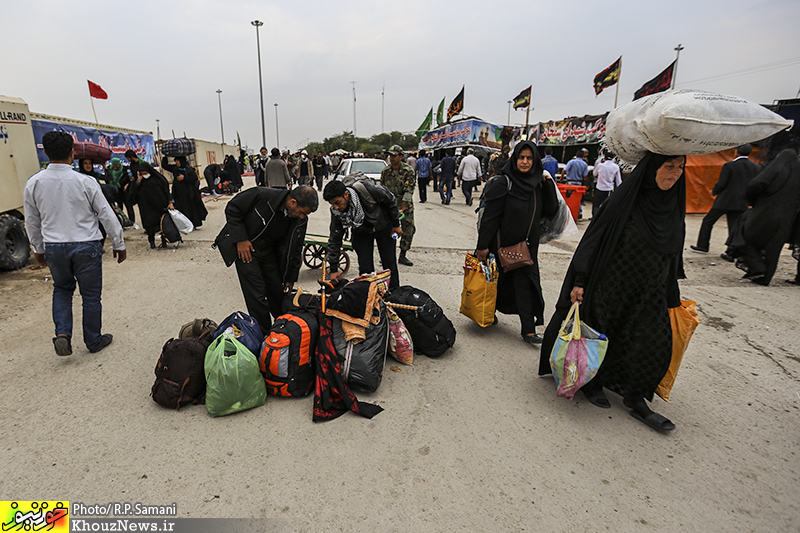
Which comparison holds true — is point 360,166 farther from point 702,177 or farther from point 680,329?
point 680,329

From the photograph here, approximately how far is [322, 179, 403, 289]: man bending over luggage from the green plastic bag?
1142 mm

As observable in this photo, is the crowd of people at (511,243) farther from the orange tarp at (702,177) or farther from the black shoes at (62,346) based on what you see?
the orange tarp at (702,177)

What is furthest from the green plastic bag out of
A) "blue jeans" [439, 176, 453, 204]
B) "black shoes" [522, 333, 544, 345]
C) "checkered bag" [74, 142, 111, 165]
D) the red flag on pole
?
the red flag on pole

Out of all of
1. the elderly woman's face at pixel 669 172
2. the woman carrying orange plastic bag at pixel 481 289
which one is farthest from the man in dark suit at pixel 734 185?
the elderly woman's face at pixel 669 172

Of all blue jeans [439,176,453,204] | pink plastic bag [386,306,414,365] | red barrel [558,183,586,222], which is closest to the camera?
pink plastic bag [386,306,414,365]

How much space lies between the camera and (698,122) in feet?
7.58

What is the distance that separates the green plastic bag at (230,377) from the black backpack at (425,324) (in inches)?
53.3

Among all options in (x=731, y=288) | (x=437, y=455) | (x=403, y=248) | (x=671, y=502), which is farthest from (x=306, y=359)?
(x=731, y=288)

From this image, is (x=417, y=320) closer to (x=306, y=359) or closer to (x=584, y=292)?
(x=306, y=359)

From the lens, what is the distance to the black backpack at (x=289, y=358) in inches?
121

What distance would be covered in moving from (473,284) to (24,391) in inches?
154

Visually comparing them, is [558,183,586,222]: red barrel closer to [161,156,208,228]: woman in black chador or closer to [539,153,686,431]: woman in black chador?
[539,153,686,431]: woman in black chador

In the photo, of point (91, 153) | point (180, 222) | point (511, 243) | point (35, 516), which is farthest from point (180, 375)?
point (91, 153)

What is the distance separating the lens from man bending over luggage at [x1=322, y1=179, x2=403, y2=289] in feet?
13.4
